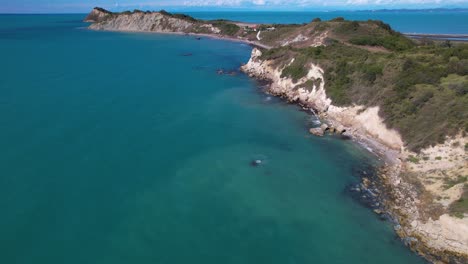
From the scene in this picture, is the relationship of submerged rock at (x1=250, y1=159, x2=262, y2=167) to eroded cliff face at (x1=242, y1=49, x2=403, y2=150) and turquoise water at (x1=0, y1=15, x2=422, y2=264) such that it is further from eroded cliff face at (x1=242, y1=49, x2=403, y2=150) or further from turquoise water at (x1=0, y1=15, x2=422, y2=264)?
eroded cliff face at (x1=242, y1=49, x2=403, y2=150)

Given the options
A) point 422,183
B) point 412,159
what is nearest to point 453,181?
point 422,183

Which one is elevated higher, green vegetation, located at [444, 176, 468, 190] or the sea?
green vegetation, located at [444, 176, 468, 190]

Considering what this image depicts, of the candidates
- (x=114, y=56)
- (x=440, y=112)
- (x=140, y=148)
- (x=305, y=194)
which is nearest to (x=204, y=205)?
(x=305, y=194)

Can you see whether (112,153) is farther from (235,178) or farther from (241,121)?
(241,121)

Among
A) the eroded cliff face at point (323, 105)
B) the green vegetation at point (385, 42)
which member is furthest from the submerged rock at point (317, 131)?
the green vegetation at point (385, 42)

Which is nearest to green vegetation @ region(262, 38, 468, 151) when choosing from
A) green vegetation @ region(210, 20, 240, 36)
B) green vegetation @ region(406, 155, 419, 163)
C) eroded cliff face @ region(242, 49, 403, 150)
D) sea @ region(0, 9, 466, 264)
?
eroded cliff face @ region(242, 49, 403, 150)

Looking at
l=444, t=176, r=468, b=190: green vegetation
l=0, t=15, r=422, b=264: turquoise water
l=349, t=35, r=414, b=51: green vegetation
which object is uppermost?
l=349, t=35, r=414, b=51: green vegetation

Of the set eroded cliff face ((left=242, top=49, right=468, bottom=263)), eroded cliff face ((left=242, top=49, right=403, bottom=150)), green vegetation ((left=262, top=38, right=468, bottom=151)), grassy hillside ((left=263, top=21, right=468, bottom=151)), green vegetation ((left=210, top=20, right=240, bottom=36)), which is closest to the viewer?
eroded cliff face ((left=242, top=49, right=468, bottom=263))
